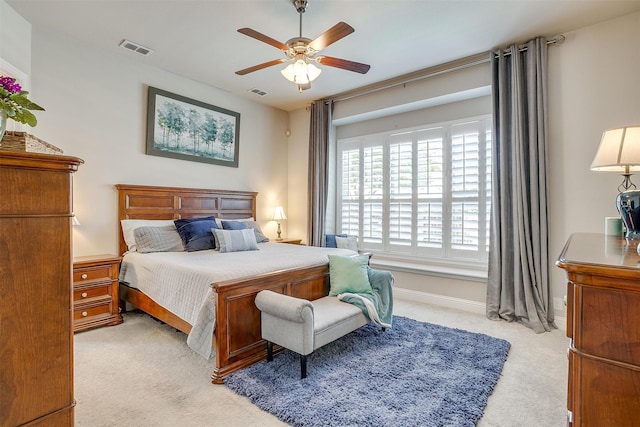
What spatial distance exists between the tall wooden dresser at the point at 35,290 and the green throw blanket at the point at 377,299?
2.12 m

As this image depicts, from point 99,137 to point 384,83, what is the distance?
3.66 metres

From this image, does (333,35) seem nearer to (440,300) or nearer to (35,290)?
(35,290)

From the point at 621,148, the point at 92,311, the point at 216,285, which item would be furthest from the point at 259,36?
the point at 92,311

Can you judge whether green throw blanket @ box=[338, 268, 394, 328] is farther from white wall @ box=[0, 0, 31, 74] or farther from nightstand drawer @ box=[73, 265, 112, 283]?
white wall @ box=[0, 0, 31, 74]

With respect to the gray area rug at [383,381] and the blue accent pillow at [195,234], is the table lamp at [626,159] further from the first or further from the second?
the blue accent pillow at [195,234]

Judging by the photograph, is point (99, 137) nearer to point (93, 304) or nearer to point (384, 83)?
point (93, 304)

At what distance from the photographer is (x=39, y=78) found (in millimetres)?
3215

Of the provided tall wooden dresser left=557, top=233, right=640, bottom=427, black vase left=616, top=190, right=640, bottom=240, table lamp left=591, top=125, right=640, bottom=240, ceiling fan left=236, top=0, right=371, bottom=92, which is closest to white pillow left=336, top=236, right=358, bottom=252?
ceiling fan left=236, top=0, right=371, bottom=92

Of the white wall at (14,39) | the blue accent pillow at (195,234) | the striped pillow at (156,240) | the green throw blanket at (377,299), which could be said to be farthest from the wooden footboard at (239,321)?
the white wall at (14,39)

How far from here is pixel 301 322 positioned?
218cm

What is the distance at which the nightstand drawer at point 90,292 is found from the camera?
3.12 m

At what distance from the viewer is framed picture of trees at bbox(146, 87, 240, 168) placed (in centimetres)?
409

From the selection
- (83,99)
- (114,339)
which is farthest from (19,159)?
(83,99)

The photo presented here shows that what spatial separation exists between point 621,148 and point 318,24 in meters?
2.58
